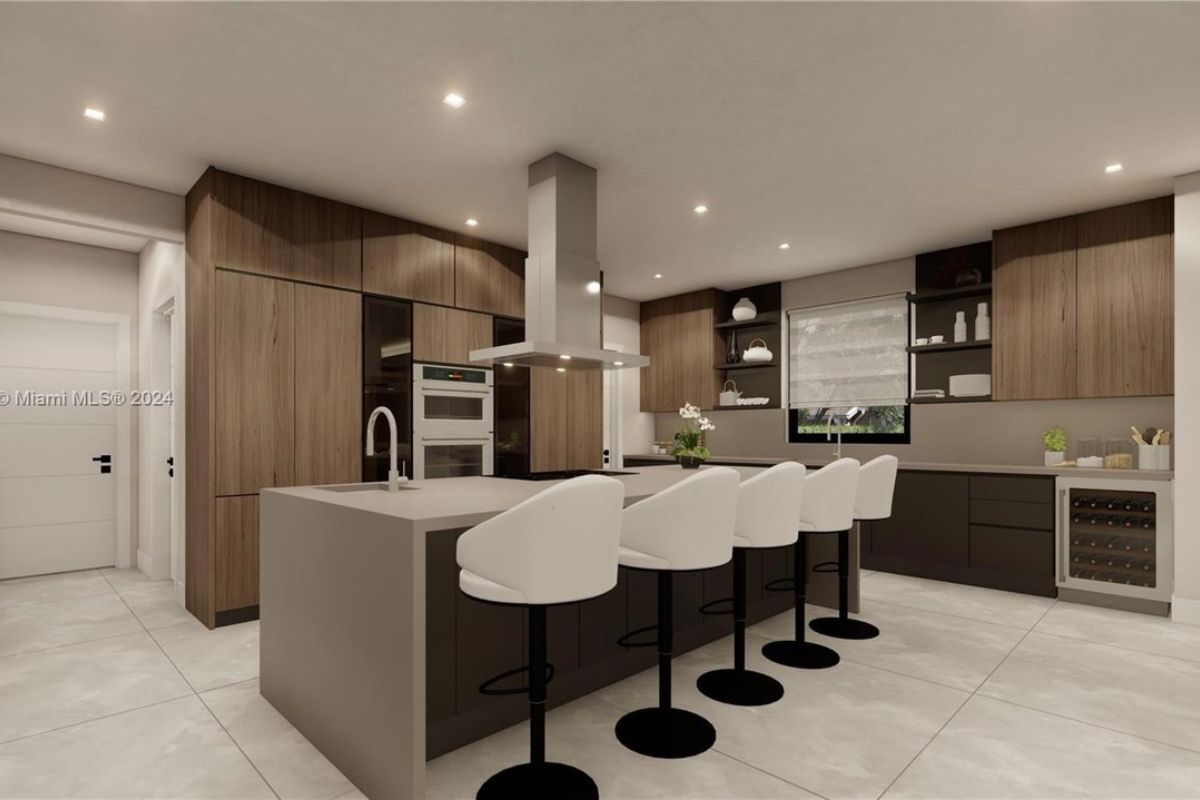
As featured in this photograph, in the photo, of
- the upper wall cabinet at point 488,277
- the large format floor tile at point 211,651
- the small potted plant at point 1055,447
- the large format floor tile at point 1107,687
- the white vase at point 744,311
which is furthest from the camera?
the white vase at point 744,311

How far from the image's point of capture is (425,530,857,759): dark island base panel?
2244 millimetres

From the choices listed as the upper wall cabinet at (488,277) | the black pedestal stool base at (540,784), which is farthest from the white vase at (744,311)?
the black pedestal stool base at (540,784)

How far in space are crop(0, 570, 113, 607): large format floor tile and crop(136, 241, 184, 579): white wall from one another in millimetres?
362

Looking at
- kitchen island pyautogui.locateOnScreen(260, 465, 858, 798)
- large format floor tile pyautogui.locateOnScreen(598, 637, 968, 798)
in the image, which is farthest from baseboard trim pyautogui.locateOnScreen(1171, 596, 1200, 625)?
kitchen island pyautogui.locateOnScreen(260, 465, 858, 798)

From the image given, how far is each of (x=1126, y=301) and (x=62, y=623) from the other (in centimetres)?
717

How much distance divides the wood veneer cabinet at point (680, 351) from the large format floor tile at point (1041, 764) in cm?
467

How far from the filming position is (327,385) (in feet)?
13.8

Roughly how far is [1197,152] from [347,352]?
5.29m

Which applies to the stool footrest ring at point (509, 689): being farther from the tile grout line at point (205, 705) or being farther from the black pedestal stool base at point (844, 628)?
the black pedestal stool base at point (844, 628)

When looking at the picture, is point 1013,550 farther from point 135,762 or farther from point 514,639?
point 135,762

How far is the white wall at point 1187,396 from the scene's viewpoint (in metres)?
3.82

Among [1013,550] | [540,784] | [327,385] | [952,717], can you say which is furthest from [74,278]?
[1013,550]

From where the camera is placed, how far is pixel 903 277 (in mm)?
5766

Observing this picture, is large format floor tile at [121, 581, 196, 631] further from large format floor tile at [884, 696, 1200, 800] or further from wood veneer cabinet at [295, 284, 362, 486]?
large format floor tile at [884, 696, 1200, 800]
